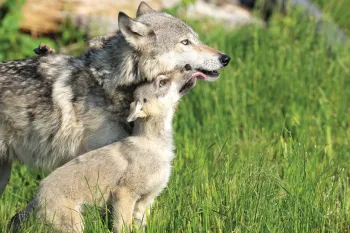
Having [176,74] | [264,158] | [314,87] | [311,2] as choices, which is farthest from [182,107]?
Answer: [311,2]

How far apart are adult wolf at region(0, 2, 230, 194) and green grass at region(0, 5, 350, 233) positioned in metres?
0.59

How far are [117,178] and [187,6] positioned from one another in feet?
16.9

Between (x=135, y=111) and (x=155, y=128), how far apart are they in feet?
0.74

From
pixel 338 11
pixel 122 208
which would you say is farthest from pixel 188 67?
pixel 338 11

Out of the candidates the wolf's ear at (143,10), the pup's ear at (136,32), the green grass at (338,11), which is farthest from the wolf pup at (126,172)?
the green grass at (338,11)

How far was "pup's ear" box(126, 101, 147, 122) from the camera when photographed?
5092 mm

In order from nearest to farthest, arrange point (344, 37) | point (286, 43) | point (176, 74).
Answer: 1. point (176, 74)
2. point (286, 43)
3. point (344, 37)

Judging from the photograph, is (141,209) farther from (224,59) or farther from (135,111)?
(224,59)

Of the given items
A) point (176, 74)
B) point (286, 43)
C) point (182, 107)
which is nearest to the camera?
point (176, 74)

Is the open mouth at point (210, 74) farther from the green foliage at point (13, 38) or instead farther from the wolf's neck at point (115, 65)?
the green foliage at point (13, 38)

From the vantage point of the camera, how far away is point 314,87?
27.2 ft

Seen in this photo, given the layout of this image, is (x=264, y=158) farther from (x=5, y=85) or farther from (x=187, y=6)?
(x=187, y=6)

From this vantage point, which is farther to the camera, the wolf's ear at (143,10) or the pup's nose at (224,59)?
the wolf's ear at (143,10)

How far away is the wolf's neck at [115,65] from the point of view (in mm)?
5668
